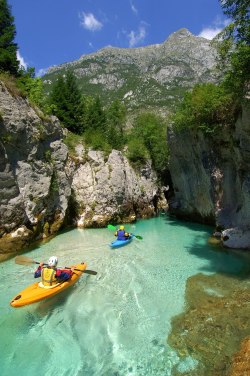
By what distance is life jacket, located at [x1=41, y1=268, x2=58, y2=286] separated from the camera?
396 inches

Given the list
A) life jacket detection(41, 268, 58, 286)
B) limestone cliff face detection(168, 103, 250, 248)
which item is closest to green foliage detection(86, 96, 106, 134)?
limestone cliff face detection(168, 103, 250, 248)

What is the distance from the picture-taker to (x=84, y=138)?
86.4 feet

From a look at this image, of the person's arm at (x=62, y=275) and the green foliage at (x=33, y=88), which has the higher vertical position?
the green foliage at (x=33, y=88)

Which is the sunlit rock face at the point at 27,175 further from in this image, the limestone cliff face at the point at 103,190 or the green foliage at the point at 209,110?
the green foliage at the point at 209,110

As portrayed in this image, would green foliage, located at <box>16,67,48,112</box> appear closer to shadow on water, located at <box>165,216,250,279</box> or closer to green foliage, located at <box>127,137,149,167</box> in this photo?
green foliage, located at <box>127,137,149,167</box>

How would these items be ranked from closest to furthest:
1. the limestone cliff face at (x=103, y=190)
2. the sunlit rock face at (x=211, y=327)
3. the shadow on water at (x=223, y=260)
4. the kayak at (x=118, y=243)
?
1. the sunlit rock face at (x=211, y=327)
2. the shadow on water at (x=223, y=260)
3. the kayak at (x=118, y=243)
4. the limestone cliff face at (x=103, y=190)

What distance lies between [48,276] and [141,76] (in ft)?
453

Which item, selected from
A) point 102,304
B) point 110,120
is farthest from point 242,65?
point 110,120

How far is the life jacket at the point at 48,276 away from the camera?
1005 cm

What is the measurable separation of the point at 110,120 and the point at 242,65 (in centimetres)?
3249

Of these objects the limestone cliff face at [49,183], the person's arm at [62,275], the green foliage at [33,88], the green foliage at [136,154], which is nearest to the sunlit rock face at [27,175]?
the limestone cliff face at [49,183]

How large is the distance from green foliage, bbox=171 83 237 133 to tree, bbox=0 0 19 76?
1238 centimetres

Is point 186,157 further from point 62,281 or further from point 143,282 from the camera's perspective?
point 62,281

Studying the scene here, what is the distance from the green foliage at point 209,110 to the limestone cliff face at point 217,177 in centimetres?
72
